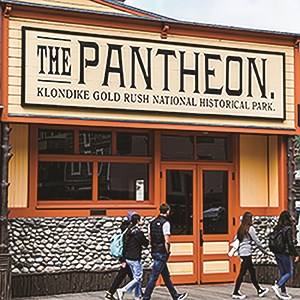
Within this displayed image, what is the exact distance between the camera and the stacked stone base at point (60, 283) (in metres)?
14.7

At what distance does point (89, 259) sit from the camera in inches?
608

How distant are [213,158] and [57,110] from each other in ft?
13.7

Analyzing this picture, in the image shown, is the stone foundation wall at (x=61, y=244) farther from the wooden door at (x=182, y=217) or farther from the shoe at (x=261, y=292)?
the shoe at (x=261, y=292)

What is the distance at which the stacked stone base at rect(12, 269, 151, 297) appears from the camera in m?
14.7

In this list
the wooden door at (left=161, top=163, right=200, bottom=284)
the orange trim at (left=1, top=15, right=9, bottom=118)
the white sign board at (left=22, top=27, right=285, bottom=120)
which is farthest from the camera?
the wooden door at (left=161, top=163, right=200, bottom=284)

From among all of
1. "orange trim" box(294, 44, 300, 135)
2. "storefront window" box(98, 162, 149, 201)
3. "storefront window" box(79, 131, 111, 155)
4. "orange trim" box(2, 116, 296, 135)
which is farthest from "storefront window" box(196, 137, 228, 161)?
"storefront window" box(79, 131, 111, 155)

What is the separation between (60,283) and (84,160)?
249cm

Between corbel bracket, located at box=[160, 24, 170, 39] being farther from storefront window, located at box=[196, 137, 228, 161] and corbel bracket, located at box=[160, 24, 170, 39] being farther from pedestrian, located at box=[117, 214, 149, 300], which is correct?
pedestrian, located at box=[117, 214, 149, 300]

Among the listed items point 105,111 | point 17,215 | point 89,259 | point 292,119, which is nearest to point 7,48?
point 105,111

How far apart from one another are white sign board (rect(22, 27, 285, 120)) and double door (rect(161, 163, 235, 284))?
1657mm

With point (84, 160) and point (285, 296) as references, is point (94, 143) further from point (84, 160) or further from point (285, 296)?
point (285, 296)

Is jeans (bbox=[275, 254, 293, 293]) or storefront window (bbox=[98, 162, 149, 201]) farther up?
storefront window (bbox=[98, 162, 149, 201])

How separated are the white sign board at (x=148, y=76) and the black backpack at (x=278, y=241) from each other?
2724mm

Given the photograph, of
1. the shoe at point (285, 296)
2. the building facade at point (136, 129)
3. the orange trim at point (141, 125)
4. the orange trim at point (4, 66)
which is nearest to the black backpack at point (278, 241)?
the shoe at point (285, 296)
